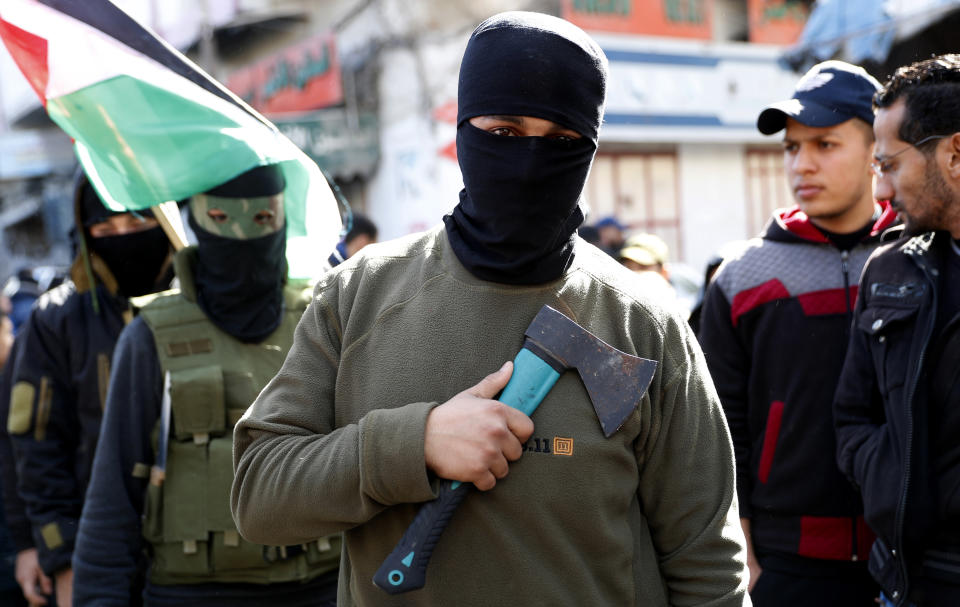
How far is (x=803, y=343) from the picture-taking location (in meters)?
2.96

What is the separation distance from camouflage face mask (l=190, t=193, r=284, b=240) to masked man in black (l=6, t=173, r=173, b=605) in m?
0.83

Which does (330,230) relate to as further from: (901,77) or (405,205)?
(405,205)

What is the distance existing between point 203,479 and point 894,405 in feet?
6.29

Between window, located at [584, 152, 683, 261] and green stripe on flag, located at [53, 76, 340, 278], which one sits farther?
window, located at [584, 152, 683, 261]

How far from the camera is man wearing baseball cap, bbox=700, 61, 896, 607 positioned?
9.55 feet

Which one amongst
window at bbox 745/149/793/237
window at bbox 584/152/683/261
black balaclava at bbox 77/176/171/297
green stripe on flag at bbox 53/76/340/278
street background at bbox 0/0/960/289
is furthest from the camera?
window at bbox 745/149/793/237

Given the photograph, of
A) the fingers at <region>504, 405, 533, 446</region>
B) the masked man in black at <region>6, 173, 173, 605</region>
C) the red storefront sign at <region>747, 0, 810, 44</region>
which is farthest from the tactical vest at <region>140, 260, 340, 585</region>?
the red storefront sign at <region>747, 0, 810, 44</region>

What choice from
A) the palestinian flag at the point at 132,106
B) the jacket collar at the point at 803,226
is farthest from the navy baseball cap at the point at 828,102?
the palestinian flag at the point at 132,106

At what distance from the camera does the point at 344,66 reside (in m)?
15.3

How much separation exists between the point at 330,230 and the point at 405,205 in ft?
37.7

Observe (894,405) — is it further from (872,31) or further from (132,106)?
(872,31)

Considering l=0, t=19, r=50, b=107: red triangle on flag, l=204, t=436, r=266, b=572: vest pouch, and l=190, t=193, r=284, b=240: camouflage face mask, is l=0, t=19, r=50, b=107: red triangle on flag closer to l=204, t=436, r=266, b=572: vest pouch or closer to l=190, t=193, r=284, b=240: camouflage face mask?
l=190, t=193, r=284, b=240: camouflage face mask

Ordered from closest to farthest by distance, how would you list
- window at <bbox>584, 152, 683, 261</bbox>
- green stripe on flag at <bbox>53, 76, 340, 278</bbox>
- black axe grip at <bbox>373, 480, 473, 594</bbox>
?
1. black axe grip at <bbox>373, 480, 473, 594</bbox>
2. green stripe on flag at <bbox>53, 76, 340, 278</bbox>
3. window at <bbox>584, 152, 683, 261</bbox>

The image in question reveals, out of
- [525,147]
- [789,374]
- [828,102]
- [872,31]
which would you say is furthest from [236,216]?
[872,31]
